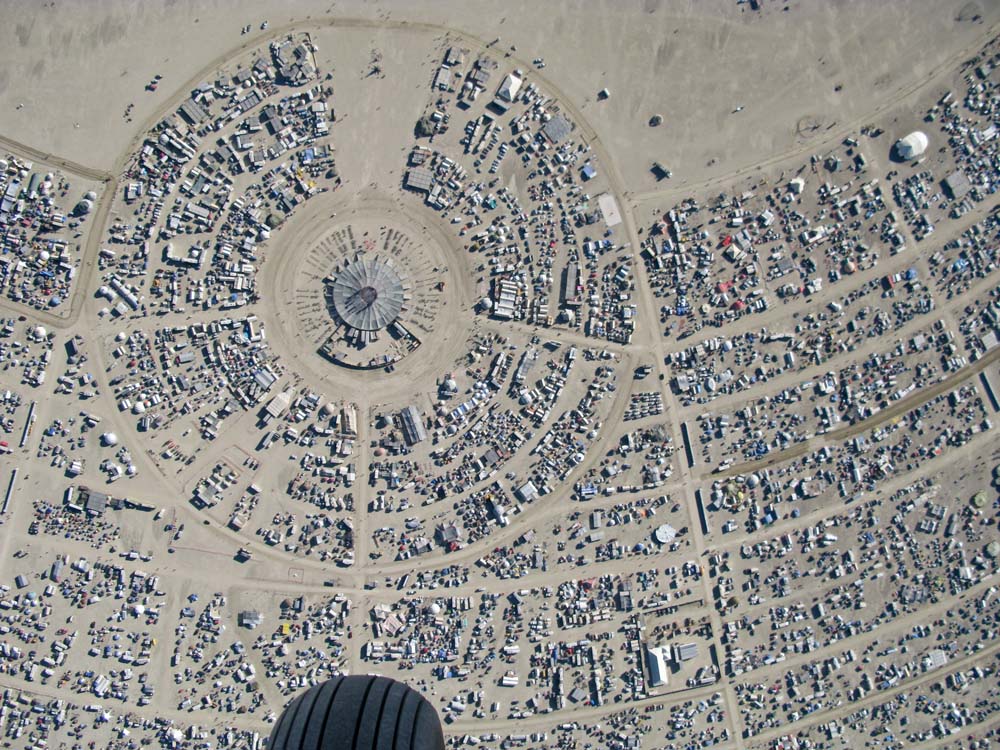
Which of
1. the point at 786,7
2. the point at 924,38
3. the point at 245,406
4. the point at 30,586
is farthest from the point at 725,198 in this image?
the point at 30,586

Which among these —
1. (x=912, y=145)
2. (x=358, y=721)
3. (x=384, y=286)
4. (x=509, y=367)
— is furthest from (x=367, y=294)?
(x=912, y=145)

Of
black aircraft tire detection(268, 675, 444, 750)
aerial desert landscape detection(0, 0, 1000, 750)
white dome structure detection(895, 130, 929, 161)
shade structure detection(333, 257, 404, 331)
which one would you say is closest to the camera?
black aircraft tire detection(268, 675, 444, 750)

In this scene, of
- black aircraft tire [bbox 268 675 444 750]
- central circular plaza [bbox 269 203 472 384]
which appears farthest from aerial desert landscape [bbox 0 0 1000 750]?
black aircraft tire [bbox 268 675 444 750]

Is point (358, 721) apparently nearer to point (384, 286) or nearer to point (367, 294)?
point (367, 294)

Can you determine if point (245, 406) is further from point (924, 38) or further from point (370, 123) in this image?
point (924, 38)

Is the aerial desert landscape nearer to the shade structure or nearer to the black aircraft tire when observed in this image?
the shade structure

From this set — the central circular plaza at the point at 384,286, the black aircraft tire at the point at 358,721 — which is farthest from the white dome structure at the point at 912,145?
the black aircraft tire at the point at 358,721

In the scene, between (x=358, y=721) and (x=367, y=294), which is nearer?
(x=358, y=721)

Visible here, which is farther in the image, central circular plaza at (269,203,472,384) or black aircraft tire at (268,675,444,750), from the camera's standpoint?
central circular plaza at (269,203,472,384)
